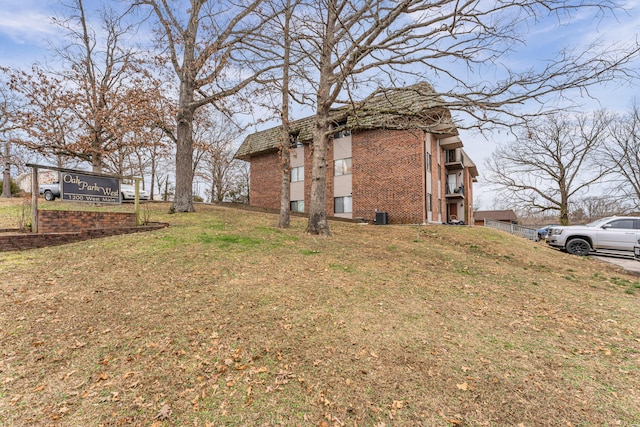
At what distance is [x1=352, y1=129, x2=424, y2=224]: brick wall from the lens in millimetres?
17625

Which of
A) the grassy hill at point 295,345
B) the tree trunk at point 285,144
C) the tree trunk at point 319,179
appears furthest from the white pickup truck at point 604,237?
the tree trunk at point 285,144

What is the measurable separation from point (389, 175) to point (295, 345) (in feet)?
54.7

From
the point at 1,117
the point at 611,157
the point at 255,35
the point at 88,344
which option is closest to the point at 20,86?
the point at 1,117

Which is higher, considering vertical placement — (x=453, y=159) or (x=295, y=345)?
(x=453, y=159)

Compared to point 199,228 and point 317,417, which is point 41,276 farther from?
point 317,417

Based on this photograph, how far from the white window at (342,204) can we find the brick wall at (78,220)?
14.3 meters

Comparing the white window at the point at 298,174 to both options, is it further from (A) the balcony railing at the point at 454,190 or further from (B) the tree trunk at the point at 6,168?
(B) the tree trunk at the point at 6,168

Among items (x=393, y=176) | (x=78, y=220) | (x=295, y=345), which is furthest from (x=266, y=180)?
(x=295, y=345)

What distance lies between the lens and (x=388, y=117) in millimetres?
9352

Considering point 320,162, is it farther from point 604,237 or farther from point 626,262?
point 604,237

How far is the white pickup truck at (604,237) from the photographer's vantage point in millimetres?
11602

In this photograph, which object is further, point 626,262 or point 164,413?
point 626,262

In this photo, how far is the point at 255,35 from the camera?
1062 centimetres

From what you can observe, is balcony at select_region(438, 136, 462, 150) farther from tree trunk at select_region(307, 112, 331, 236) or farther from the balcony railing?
tree trunk at select_region(307, 112, 331, 236)
